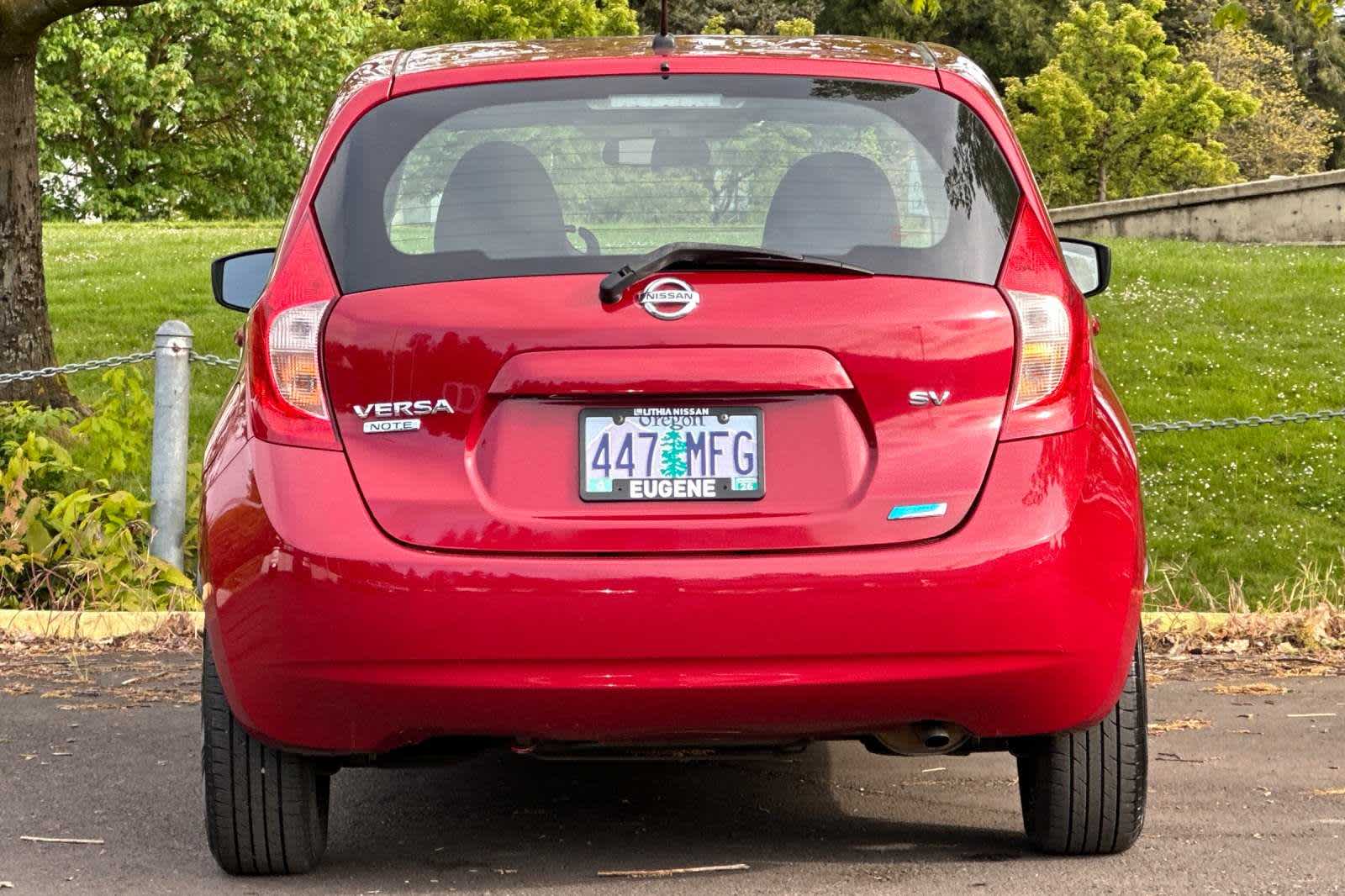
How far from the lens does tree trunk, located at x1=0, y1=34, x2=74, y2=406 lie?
402 inches

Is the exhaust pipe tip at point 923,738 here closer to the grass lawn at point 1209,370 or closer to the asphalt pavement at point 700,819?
the asphalt pavement at point 700,819

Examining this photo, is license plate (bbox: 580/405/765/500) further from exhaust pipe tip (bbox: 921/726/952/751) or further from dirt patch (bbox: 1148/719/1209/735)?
dirt patch (bbox: 1148/719/1209/735)

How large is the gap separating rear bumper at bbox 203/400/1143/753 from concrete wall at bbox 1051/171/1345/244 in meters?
20.5

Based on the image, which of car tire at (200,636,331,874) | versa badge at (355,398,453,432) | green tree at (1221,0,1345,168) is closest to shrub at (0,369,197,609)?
A: car tire at (200,636,331,874)

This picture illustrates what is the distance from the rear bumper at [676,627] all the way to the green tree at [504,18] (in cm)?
3384

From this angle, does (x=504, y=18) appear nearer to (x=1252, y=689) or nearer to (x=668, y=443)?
(x=1252, y=689)

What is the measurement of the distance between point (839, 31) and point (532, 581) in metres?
48.4

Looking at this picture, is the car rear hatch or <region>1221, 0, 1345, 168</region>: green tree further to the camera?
<region>1221, 0, 1345, 168</region>: green tree

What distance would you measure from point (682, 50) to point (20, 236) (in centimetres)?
690

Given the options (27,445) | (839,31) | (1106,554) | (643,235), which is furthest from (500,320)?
(839,31)

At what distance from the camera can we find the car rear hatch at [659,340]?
3654 millimetres

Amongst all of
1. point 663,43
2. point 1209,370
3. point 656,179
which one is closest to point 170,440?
point 663,43

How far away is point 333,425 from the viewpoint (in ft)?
12.3

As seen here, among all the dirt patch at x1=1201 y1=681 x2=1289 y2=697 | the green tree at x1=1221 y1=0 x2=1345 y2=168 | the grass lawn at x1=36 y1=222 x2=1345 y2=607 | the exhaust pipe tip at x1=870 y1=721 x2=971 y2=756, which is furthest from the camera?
the green tree at x1=1221 y1=0 x2=1345 y2=168
